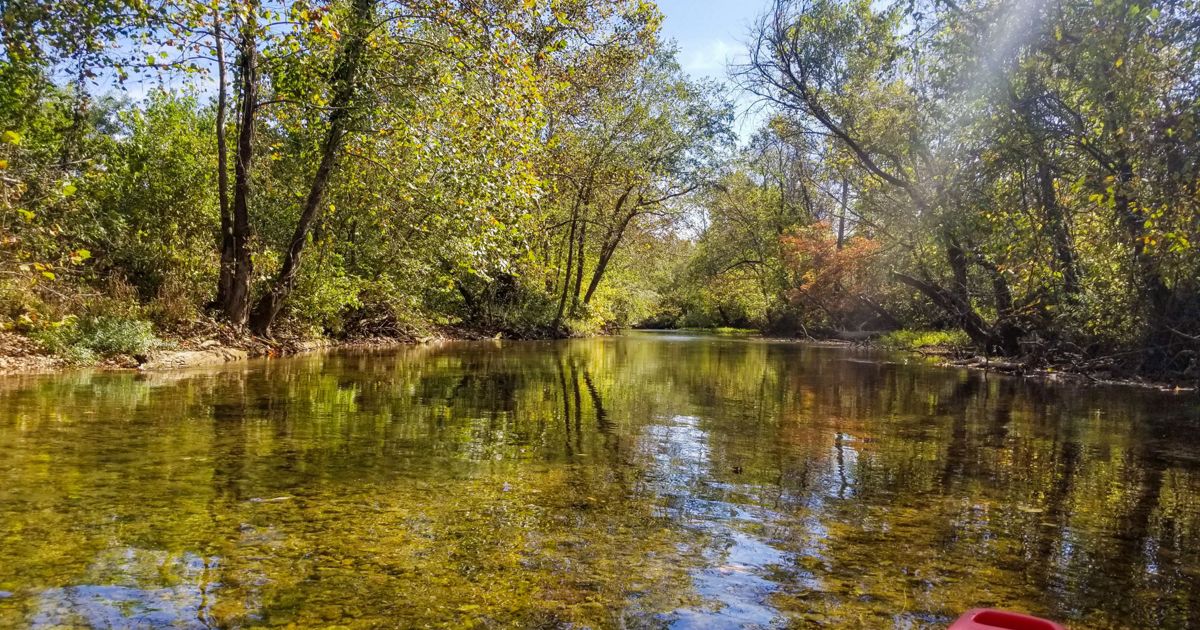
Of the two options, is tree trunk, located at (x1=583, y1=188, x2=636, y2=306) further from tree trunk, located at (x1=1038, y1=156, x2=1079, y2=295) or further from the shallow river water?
the shallow river water

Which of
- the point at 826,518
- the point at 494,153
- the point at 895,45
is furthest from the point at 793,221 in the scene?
the point at 826,518

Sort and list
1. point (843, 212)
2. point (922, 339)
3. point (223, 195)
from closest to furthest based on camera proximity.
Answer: point (223, 195), point (922, 339), point (843, 212)

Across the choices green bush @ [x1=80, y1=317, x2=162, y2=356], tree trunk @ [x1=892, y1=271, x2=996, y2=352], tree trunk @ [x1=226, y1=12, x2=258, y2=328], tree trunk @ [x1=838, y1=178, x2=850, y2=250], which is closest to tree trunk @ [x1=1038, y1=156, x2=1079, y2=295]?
tree trunk @ [x1=892, y1=271, x2=996, y2=352]

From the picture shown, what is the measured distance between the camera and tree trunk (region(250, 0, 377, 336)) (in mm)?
13484

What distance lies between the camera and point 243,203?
1498 centimetres

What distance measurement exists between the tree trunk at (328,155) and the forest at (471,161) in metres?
0.07

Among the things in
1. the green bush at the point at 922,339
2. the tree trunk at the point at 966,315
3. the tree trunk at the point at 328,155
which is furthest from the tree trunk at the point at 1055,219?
the tree trunk at the point at 328,155

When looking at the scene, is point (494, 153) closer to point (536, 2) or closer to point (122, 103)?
point (536, 2)

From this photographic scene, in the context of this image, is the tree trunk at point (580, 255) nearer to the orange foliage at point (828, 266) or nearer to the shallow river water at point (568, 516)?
the orange foliage at point (828, 266)

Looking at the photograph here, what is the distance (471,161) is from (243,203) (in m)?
5.81

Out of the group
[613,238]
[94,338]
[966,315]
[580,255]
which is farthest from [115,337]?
[613,238]

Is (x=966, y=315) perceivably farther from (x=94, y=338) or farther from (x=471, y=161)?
(x=94, y=338)

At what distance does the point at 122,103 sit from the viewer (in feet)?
70.4

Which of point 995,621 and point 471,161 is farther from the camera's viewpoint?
point 471,161
